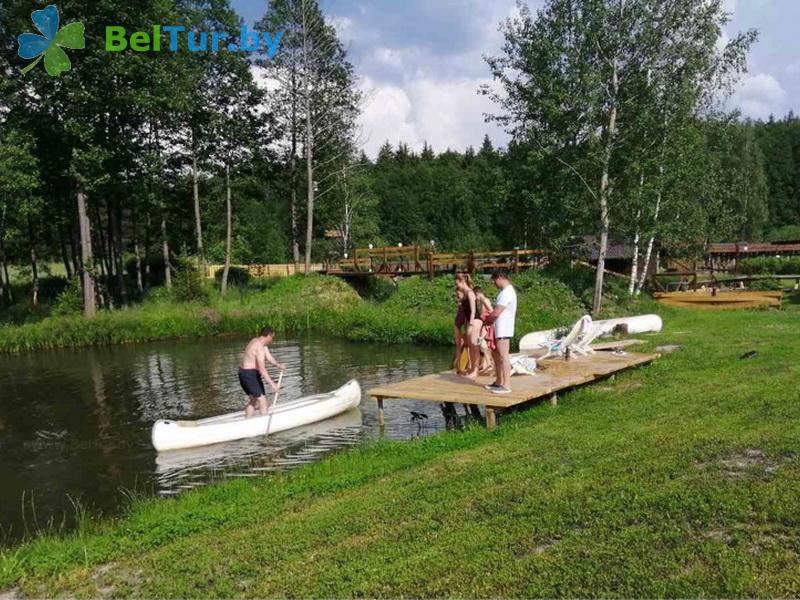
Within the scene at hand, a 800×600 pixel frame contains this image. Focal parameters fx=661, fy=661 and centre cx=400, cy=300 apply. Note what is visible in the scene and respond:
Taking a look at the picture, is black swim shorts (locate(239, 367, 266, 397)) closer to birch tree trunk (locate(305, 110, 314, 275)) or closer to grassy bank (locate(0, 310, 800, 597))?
grassy bank (locate(0, 310, 800, 597))

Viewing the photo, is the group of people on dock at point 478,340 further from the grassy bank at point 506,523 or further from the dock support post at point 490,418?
the grassy bank at point 506,523

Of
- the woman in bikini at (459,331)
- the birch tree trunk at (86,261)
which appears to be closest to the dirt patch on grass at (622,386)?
the woman in bikini at (459,331)

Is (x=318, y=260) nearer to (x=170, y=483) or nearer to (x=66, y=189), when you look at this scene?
(x=66, y=189)

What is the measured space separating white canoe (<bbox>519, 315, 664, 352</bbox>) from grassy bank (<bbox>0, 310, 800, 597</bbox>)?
8.18 m

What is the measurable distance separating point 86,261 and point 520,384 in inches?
906

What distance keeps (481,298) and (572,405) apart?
2796 millimetres

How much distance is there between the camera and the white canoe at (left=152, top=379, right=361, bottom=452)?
11.4 m

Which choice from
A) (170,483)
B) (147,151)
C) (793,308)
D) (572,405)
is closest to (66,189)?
(147,151)

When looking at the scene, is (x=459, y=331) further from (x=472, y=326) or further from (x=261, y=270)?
(x=261, y=270)

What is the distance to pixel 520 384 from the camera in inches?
442

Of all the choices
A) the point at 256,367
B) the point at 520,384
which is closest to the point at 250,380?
the point at 256,367

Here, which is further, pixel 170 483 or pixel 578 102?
pixel 578 102

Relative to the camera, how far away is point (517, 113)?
26266 millimetres

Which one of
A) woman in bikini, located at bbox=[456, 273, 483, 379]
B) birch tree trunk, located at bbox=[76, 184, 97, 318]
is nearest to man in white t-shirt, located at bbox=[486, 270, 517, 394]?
woman in bikini, located at bbox=[456, 273, 483, 379]
